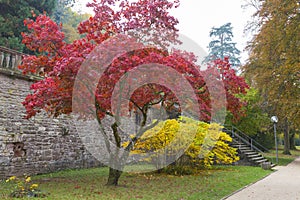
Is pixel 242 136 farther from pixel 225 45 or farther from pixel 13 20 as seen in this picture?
pixel 225 45

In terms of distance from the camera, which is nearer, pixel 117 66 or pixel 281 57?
pixel 117 66

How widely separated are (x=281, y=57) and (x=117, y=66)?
11.0 m

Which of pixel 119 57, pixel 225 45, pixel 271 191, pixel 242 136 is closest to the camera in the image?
pixel 119 57

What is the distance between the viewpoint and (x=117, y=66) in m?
5.80

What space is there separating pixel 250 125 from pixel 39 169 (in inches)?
517

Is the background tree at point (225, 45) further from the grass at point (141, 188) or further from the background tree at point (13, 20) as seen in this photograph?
the grass at point (141, 188)

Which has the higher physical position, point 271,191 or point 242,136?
point 242,136


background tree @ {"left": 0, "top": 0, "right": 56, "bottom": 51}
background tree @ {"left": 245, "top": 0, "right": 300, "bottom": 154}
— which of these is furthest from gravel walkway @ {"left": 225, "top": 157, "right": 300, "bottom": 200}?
background tree @ {"left": 0, "top": 0, "right": 56, "bottom": 51}

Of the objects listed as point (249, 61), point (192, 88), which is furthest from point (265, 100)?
point (192, 88)

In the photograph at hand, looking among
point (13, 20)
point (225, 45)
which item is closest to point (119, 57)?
point (13, 20)

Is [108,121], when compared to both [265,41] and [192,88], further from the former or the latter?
[265,41]

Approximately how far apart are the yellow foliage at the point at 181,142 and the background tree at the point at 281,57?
4555 millimetres

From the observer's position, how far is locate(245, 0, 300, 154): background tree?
12005 millimetres

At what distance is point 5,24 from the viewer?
14.1 metres
